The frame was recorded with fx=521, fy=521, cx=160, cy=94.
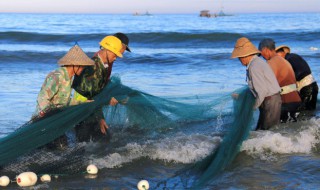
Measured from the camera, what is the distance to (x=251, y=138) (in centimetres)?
695

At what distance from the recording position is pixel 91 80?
6.30 m

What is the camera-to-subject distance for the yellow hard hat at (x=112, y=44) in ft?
20.3

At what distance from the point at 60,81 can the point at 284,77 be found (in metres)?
3.48

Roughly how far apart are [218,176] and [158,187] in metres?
0.73

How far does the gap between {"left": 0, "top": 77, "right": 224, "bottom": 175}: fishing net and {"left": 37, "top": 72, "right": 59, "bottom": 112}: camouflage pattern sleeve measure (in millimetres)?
123

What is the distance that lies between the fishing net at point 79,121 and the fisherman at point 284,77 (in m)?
1.23

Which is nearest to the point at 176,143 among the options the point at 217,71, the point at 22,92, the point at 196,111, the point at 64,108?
the point at 196,111

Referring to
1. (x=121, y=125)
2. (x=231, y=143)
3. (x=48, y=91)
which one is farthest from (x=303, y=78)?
(x=48, y=91)

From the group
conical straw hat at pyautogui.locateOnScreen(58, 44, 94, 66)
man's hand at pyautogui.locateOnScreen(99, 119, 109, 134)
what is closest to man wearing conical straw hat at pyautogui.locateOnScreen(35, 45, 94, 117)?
conical straw hat at pyautogui.locateOnScreen(58, 44, 94, 66)

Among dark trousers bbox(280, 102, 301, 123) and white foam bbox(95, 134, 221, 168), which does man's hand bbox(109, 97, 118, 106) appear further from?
dark trousers bbox(280, 102, 301, 123)

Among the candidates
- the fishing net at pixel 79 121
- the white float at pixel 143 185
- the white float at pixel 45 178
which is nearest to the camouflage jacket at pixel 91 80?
the fishing net at pixel 79 121

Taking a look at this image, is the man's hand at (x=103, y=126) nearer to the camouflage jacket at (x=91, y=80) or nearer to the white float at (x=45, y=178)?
the camouflage jacket at (x=91, y=80)

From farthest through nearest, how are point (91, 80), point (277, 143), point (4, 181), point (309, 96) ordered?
point (309, 96) → point (277, 143) → point (91, 80) → point (4, 181)

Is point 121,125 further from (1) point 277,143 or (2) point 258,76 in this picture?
(1) point 277,143
